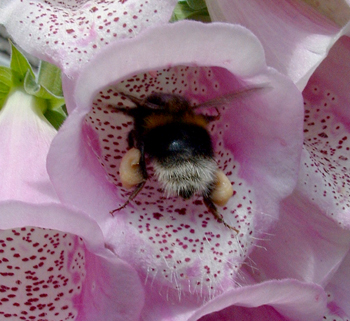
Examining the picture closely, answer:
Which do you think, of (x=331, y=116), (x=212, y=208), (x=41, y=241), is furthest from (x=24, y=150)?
(x=331, y=116)

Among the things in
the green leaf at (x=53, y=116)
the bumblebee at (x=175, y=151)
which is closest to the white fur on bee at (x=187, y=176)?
the bumblebee at (x=175, y=151)

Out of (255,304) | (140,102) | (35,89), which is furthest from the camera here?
(35,89)

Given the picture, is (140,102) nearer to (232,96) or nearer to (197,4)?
(232,96)

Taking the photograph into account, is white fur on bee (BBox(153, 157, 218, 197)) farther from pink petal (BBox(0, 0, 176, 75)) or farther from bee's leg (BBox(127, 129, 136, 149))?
pink petal (BBox(0, 0, 176, 75))

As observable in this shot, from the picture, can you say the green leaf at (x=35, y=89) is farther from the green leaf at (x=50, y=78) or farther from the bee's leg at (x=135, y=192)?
the bee's leg at (x=135, y=192)

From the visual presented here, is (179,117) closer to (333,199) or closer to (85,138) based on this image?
(85,138)

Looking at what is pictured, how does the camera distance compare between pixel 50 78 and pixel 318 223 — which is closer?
pixel 318 223

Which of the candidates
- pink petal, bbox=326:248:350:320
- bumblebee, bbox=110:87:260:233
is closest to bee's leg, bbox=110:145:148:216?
bumblebee, bbox=110:87:260:233

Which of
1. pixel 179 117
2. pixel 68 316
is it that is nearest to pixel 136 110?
pixel 179 117
